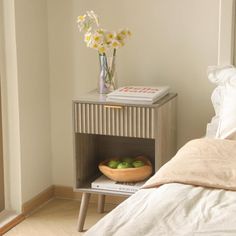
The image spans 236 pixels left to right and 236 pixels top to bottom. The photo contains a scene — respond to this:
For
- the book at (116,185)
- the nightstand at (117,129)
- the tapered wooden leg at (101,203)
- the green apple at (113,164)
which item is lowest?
the tapered wooden leg at (101,203)

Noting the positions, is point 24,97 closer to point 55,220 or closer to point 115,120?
point 115,120

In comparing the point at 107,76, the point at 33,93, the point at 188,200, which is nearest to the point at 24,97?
the point at 33,93

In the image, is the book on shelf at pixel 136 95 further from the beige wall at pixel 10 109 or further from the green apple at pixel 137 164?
the beige wall at pixel 10 109

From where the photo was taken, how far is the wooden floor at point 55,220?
2996 mm

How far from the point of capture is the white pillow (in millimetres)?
2422

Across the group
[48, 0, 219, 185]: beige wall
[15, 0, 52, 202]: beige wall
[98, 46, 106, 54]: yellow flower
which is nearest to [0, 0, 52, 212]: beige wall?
→ [15, 0, 52, 202]: beige wall

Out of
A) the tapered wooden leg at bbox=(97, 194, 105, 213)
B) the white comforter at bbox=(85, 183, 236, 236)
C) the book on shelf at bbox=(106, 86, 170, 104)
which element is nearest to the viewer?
the white comforter at bbox=(85, 183, 236, 236)

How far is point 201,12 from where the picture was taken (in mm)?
2941

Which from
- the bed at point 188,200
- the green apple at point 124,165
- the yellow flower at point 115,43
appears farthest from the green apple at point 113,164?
the bed at point 188,200

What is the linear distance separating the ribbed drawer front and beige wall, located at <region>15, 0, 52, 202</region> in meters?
0.40

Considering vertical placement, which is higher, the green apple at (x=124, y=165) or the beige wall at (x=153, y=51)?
the beige wall at (x=153, y=51)

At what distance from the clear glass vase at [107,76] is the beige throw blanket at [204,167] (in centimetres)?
83

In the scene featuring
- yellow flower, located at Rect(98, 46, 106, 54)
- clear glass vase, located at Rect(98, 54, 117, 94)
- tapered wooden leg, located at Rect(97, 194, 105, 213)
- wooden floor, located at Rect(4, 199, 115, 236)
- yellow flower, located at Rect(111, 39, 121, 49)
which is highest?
yellow flower, located at Rect(111, 39, 121, 49)

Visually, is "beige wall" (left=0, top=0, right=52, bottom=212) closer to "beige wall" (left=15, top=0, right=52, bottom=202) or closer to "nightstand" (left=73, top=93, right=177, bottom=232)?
"beige wall" (left=15, top=0, right=52, bottom=202)
